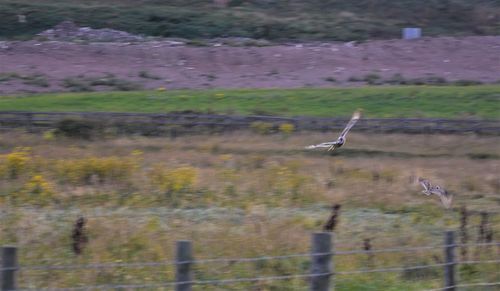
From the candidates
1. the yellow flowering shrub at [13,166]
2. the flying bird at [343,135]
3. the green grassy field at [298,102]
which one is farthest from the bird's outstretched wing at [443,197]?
the green grassy field at [298,102]

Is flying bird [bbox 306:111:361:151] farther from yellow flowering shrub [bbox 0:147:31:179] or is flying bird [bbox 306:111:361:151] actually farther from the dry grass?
yellow flowering shrub [bbox 0:147:31:179]

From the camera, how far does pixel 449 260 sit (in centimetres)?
948

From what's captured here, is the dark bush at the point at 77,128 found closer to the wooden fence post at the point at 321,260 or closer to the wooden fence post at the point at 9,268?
the wooden fence post at the point at 9,268

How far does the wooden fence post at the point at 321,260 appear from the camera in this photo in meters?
8.02

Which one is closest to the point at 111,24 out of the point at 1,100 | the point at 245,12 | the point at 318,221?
the point at 245,12

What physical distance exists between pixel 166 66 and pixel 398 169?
995 inches

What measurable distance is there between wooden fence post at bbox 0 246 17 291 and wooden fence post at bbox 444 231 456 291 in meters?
4.28

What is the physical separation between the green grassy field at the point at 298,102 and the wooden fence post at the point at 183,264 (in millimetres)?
27261

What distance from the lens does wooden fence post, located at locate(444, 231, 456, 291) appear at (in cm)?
937

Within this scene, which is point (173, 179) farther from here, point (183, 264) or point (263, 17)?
point (263, 17)

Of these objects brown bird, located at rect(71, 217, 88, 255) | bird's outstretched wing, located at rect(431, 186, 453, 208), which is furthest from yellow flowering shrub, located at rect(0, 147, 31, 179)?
bird's outstretched wing, located at rect(431, 186, 453, 208)

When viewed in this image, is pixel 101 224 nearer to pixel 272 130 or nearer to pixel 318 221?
pixel 318 221

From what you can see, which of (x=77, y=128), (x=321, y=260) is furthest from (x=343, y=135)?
(x=77, y=128)

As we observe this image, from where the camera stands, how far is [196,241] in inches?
494
